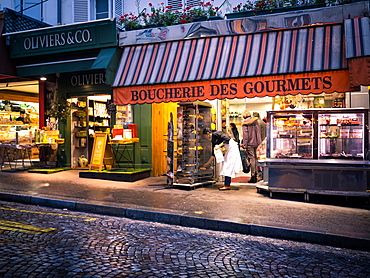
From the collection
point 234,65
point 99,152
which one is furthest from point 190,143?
point 99,152

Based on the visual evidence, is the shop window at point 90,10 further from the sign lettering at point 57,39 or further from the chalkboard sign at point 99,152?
the chalkboard sign at point 99,152

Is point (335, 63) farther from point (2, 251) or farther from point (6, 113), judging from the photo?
point (6, 113)

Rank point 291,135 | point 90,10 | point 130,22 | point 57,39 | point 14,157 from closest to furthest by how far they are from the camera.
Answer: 1. point 291,135
2. point 130,22
3. point 57,39
4. point 90,10
5. point 14,157

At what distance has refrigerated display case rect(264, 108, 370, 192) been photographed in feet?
28.2

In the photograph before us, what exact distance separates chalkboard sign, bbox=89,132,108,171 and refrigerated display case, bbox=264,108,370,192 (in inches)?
224

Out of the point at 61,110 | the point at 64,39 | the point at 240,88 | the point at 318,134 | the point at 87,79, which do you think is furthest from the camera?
the point at 61,110

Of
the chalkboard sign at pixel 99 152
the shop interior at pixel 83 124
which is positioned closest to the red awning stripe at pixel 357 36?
the chalkboard sign at pixel 99 152

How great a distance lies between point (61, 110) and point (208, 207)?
333 inches

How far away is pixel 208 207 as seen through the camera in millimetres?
8086

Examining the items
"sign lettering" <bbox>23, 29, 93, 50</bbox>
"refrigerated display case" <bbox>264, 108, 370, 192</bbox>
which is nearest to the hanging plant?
"sign lettering" <bbox>23, 29, 93, 50</bbox>

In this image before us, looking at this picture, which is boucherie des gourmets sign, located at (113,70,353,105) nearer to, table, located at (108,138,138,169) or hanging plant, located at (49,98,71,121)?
table, located at (108,138,138,169)

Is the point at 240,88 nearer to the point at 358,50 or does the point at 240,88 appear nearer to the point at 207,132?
the point at 207,132

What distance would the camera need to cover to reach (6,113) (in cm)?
1786

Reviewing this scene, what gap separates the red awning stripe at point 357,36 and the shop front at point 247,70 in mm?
238
